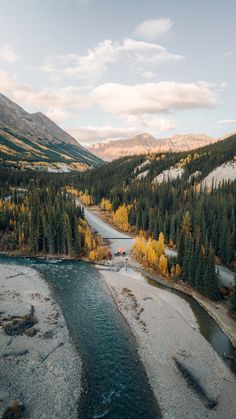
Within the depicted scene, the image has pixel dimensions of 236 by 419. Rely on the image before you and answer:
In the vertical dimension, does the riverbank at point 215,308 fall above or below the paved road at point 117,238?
below

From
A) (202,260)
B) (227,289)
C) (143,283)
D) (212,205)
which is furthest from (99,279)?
(212,205)

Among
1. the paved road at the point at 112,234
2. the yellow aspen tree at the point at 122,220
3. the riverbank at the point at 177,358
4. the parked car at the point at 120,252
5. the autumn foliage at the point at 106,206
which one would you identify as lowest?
the riverbank at the point at 177,358

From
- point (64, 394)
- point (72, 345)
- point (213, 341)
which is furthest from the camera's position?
point (213, 341)

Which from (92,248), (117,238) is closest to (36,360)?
(92,248)

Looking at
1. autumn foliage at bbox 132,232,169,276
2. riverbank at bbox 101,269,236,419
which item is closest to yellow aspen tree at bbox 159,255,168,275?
autumn foliage at bbox 132,232,169,276

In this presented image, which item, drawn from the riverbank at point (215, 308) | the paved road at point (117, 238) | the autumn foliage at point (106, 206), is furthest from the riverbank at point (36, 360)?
the autumn foliage at point (106, 206)

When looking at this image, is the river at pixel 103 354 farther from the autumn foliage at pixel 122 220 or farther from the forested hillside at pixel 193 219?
the autumn foliage at pixel 122 220

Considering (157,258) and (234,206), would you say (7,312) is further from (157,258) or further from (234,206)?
(234,206)
